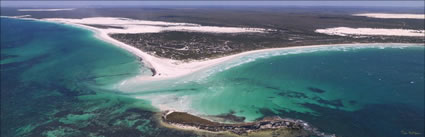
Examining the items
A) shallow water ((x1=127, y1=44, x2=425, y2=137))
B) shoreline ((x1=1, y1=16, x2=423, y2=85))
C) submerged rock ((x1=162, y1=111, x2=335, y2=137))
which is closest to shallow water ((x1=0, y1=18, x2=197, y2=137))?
submerged rock ((x1=162, y1=111, x2=335, y2=137))

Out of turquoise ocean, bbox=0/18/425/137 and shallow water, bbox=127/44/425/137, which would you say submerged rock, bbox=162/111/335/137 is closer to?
turquoise ocean, bbox=0/18/425/137

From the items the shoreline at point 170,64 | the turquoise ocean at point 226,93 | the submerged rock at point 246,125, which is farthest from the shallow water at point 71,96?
the shoreline at point 170,64

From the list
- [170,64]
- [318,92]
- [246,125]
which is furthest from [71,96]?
[318,92]

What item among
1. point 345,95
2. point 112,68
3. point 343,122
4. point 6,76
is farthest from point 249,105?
point 6,76

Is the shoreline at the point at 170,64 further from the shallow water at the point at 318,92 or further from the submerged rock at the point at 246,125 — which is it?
the submerged rock at the point at 246,125

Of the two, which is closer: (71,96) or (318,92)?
(71,96)

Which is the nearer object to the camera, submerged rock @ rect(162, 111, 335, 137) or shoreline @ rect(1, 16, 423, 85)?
submerged rock @ rect(162, 111, 335, 137)

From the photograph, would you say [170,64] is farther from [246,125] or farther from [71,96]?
[246,125]

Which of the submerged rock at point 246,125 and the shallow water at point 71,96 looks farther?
the shallow water at point 71,96

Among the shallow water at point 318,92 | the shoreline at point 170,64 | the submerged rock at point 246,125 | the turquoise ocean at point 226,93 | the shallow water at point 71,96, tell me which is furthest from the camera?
the shoreline at point 170,64
